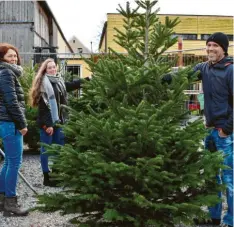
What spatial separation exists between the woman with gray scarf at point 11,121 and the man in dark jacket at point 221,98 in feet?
6.47

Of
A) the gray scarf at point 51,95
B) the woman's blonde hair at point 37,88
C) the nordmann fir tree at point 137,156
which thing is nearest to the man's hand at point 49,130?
the gray scarf at point 51,95

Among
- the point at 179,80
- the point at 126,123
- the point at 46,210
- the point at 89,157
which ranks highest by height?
the point at 179,80

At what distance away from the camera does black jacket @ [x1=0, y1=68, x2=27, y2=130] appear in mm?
4902

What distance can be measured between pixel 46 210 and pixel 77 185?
1.73ft

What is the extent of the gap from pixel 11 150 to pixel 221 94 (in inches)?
89.4

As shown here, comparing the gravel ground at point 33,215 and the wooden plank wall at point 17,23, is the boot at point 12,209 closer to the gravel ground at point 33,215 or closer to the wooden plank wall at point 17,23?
the gravel ground at point 33,215

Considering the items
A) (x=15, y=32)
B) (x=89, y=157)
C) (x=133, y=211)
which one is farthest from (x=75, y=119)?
(x=15, y=32)

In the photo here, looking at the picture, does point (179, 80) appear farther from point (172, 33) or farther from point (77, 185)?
point (77, 185)

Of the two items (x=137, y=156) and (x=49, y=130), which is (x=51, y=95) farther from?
(x=137, y=156)

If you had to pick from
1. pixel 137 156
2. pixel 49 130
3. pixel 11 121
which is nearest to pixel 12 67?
pixel 11 121

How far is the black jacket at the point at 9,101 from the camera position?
16.1 ft

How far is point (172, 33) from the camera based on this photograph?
418 cm

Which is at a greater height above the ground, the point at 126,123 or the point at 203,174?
the point at 126,123

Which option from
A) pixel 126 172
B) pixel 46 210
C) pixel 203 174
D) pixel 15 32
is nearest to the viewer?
pixel 126 172
